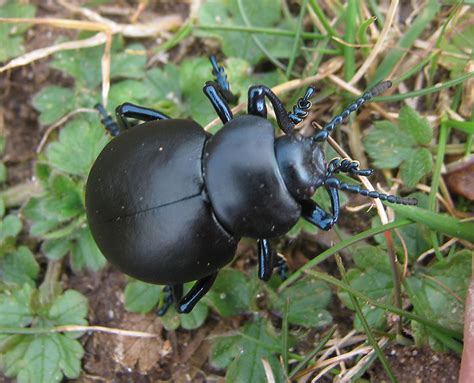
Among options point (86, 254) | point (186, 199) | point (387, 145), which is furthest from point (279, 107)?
point (86, 254)

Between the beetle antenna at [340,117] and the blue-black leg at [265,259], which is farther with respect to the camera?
the blue-black leg at [265,259]

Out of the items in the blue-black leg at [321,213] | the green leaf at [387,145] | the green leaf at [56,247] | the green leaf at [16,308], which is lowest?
the green leaf at [16,308]

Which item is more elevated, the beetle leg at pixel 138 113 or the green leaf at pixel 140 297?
the beetle leg at pixel 138 113

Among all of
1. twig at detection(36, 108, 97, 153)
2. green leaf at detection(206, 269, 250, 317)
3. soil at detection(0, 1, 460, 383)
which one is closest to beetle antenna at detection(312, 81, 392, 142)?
soil at detection(0, 1, 460, 383)

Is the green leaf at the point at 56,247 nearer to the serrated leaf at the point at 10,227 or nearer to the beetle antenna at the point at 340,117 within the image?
the serrated leaf at the point at 10,227

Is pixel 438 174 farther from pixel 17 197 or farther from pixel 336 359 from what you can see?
pixel 17 197

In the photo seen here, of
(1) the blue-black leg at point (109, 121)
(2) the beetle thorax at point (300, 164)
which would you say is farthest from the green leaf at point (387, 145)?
(1) the blue-black leg at point (109, 121)
